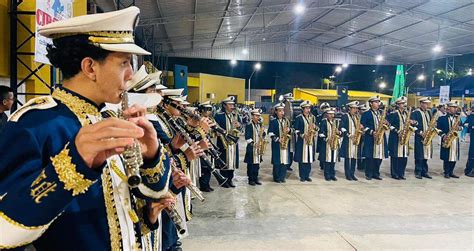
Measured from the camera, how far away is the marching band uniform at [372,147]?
768 centimetres

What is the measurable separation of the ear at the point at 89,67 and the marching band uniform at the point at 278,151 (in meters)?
6.35

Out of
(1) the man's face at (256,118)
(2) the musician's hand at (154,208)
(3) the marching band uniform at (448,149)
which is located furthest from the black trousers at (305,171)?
(2) the musician's hand at (154,208)

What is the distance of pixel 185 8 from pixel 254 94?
14.8m

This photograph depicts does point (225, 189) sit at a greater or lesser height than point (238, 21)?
lesser

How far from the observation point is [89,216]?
105cm

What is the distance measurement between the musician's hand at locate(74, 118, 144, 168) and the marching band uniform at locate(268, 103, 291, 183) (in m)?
6.61

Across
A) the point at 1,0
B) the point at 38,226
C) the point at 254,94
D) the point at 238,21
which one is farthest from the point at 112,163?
the point at 254,94

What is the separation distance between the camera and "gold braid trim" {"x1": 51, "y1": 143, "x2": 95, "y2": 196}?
77 centimetres

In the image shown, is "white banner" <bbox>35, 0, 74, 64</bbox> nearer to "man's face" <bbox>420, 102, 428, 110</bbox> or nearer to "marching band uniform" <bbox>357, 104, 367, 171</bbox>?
"marching band uniform" <bbox>357, 104, 367, 171</bbox>

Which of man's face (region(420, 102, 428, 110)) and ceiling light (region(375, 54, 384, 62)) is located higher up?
ceiling light (region(375, 54, 384, 62))

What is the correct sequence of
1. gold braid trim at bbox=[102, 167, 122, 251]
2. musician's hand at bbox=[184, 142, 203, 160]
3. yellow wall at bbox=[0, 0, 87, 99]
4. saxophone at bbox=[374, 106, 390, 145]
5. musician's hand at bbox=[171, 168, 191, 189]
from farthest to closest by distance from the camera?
saxophone at bbox=[374, 106, 390, 145]
yellow wall at bbox=[0, 0, 87, 99]
musician's hand at bbox=[184, 142, 203, 160]
musician's hand at bbox=[171, 168, 191, 189]
gold braid trim at bbox=[102, 167, 122, 251]

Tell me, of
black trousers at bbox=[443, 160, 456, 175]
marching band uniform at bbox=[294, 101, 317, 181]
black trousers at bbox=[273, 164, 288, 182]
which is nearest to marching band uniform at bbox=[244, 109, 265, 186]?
black trousers at bbox=[273, 164, 288, 182]

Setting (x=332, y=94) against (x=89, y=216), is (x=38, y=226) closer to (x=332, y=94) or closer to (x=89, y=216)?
(x=89, y=216)

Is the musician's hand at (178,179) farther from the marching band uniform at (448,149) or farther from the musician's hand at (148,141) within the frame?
the marching band uniform at (448,149)
